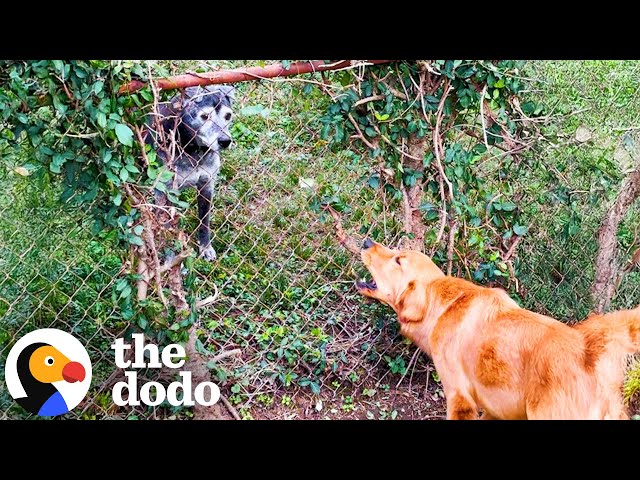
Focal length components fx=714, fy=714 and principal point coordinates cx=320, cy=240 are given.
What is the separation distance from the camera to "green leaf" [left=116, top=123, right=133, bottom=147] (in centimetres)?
285

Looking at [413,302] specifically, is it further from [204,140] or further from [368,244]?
[204,140]

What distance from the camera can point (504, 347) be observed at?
295 centimetres

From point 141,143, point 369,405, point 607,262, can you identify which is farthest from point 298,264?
point 607,262

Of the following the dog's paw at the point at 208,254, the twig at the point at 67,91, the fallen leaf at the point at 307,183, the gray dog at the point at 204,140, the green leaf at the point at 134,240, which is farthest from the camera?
the dog's paw at the point at 208,254

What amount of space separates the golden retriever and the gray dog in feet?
4.44

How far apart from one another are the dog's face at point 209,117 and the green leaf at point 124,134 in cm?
104

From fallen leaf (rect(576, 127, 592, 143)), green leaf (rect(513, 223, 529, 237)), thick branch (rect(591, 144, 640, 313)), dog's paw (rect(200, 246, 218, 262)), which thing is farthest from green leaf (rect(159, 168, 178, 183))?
thick branch (rect(591, 144, 640, 313))

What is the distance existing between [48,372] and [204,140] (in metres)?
1.56

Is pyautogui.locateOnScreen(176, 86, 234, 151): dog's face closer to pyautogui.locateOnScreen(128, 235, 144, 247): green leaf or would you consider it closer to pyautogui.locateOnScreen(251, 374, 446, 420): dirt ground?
pyautogui.locateOnScreen(128, 235, 144, 247): green leaf

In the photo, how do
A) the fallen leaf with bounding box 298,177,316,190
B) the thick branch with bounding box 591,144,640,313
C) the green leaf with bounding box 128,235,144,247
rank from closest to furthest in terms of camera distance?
the green leaf with bounding box 128,235,144,247
the fallen leaf with bounding box 298,177,316,190
the thick branch with bounding box 591,144,640,313

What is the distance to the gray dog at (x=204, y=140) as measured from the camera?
13.1ft

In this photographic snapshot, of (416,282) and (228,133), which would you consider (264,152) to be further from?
(416,282)

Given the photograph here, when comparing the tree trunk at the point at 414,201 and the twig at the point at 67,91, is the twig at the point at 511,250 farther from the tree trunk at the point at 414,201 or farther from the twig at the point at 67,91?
the twig at the point at 67,91

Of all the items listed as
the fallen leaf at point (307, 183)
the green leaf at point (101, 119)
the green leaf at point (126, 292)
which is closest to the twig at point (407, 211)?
the fallen leaf at point (307, 183)
